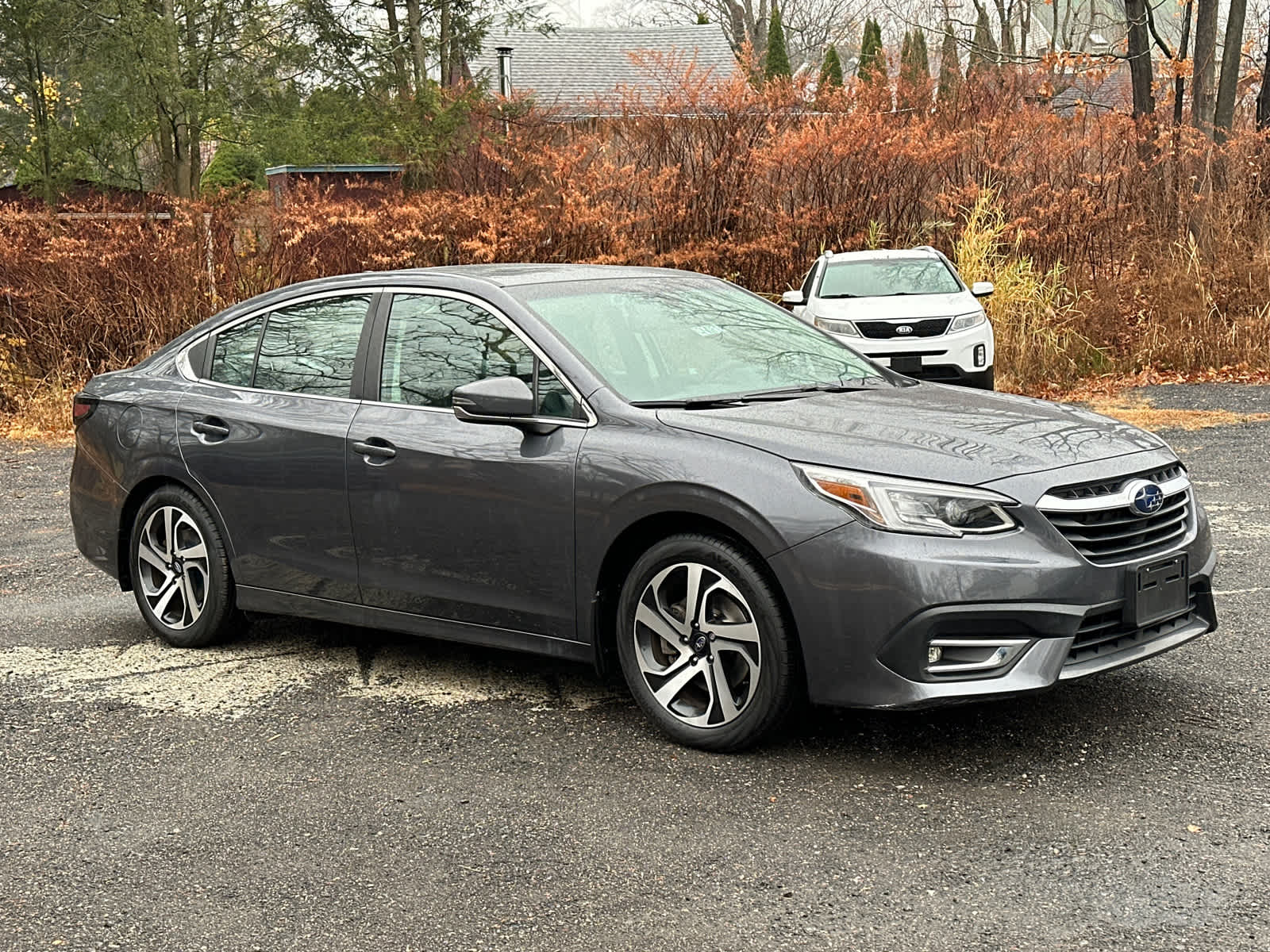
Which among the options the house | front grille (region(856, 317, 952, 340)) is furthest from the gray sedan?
the house

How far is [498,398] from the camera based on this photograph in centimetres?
502

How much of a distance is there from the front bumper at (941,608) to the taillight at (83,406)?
3.67m

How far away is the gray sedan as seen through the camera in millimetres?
4367

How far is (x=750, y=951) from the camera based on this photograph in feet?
11.2

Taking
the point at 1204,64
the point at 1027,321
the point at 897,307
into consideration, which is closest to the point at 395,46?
the point at 1204,64

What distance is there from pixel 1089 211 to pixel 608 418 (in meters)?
14.6

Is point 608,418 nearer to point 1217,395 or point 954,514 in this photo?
point 954,514

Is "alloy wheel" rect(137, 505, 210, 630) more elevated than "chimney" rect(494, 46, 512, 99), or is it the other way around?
"chimney" rect(494, 46, 512, 99)

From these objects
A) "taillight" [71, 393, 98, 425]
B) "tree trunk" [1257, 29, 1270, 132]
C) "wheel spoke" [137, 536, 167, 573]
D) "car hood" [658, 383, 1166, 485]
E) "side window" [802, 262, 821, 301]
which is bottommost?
"wheel spoke" [137, 536, 167, 573]

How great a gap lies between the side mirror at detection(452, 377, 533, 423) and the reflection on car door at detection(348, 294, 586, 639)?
13cm

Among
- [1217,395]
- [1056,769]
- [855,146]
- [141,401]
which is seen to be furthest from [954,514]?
[855,146]

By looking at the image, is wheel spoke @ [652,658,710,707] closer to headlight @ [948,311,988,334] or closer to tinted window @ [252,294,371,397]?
tinted window @ [252,294,371,397]

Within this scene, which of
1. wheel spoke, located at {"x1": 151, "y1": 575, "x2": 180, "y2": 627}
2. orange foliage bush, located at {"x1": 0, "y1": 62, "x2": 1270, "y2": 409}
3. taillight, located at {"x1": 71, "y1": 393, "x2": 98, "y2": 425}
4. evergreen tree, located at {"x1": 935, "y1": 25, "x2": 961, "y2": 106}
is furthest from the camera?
evergreen tree, located at {"x1": 935, "y1": 25, "x2": 961, "y2": 106}

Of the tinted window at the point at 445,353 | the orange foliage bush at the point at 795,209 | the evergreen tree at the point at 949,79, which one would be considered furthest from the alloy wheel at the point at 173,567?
the evergreen tree at the point at 949,79
